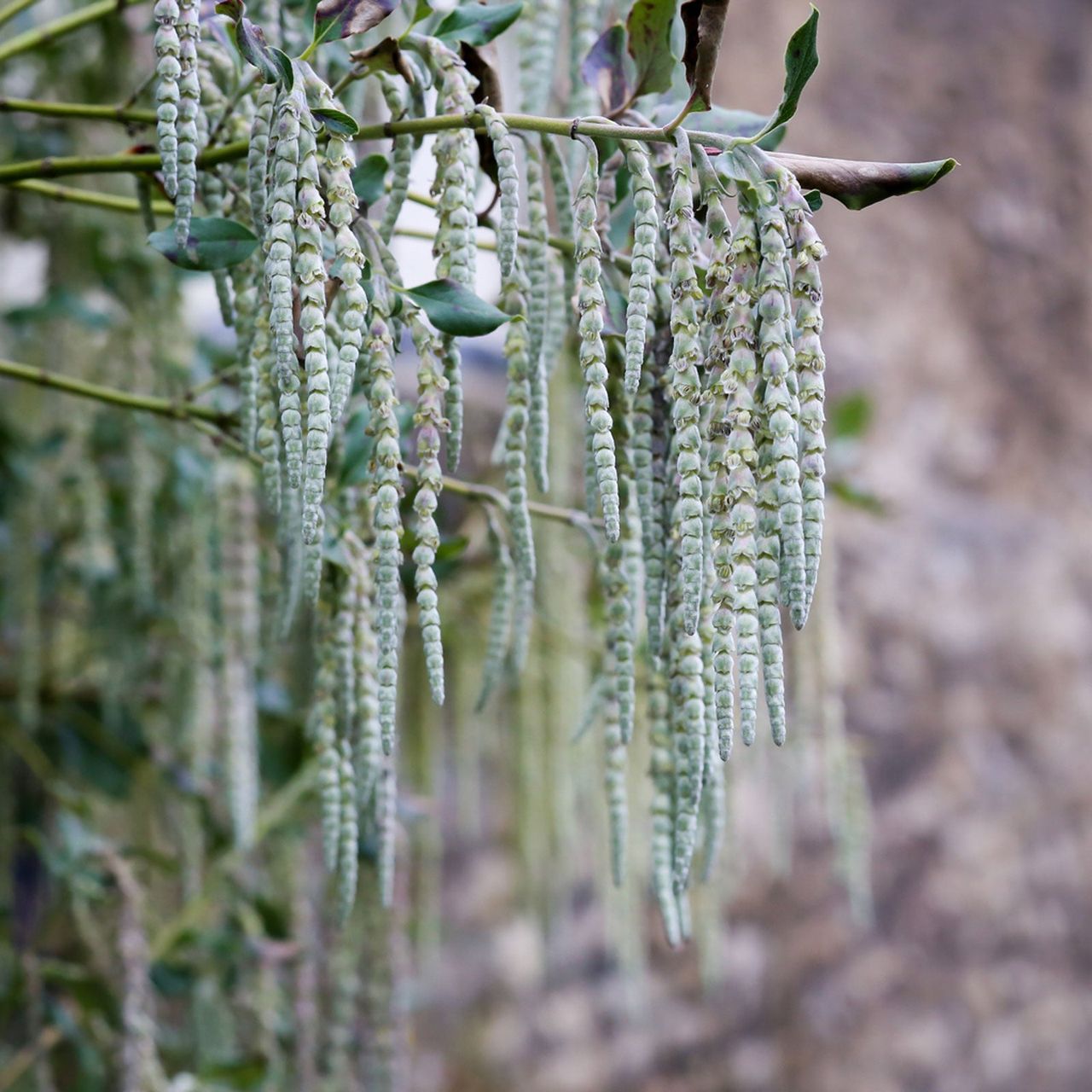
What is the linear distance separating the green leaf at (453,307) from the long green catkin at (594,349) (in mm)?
64

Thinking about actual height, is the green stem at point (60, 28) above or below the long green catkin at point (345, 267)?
above

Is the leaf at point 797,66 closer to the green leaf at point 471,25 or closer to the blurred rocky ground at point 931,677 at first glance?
the green leaf at point 471,25

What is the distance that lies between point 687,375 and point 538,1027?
2.35m

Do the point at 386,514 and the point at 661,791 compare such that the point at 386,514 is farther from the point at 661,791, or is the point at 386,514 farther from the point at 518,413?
the point at 661,791

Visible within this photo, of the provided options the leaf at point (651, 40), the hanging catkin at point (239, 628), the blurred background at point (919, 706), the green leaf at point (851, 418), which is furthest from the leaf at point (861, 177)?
the blurred background at point (919, 706)

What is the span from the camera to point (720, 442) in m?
0.60

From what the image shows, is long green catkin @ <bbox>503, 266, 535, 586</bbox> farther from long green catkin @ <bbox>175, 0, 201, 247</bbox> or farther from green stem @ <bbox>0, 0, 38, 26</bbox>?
green stem @ <bbox>0, 0, 38, 26</bbox>

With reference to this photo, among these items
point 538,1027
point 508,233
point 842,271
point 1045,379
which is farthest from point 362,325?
point 1045,379

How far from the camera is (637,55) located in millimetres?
695

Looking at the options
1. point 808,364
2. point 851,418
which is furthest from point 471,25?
point 851,418

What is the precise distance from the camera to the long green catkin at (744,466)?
0.57 metres

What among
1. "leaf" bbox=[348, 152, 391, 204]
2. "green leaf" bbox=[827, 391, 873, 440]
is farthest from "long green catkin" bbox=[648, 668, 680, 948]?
"green leaf" bbox=[827, 391, 873, 440]

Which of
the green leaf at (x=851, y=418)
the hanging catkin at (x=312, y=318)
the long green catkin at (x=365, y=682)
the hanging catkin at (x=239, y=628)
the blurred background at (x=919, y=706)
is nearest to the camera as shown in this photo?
the hanging catkin at (x=312, y=318)

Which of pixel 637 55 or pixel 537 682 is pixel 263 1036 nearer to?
pixel 537 682
